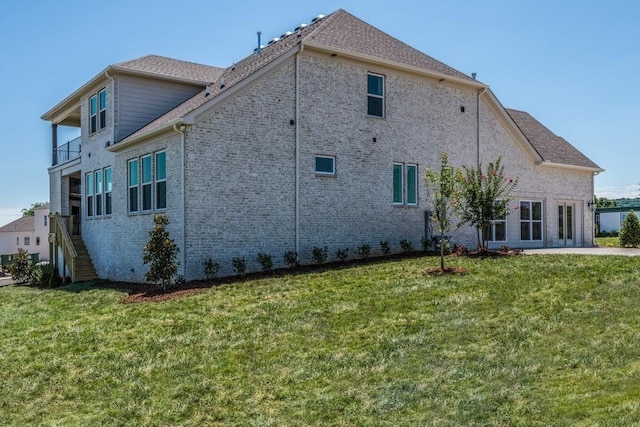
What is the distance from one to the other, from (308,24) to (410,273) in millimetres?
12168

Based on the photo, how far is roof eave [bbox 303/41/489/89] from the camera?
61.5 ft

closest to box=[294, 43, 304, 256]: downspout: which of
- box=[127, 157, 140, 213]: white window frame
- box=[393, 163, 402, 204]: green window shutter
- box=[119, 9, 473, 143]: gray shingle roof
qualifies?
box=[119, 9, 473, 143]: gray shingle roof

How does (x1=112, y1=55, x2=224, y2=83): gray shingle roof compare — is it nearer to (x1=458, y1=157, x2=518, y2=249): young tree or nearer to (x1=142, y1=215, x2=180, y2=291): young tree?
(x1=142, y1=215, x2=180, y2=291): young tree

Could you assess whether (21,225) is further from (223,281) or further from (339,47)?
(223,281)

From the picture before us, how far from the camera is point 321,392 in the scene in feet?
23.3

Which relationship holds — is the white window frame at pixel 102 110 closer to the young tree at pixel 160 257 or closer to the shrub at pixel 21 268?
the shrub at pixel 21 268

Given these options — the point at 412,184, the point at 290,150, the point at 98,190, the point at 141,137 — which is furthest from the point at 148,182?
the point at 412,184

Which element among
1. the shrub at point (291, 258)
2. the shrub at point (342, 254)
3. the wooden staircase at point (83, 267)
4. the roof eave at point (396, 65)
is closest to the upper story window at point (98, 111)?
the wooden staircase at point (83, 267)

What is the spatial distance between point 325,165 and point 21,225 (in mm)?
57604

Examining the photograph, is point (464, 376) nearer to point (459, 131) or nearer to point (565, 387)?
point (565, 387)

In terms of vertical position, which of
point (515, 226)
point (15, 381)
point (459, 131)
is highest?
point (459, 131)

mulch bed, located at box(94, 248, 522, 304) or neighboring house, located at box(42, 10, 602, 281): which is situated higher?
neighboring house, located at box(42, 10, 602, 281)

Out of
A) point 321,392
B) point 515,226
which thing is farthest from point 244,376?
point 515,226

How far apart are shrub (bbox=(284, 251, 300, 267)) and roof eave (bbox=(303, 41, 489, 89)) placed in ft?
21.2
